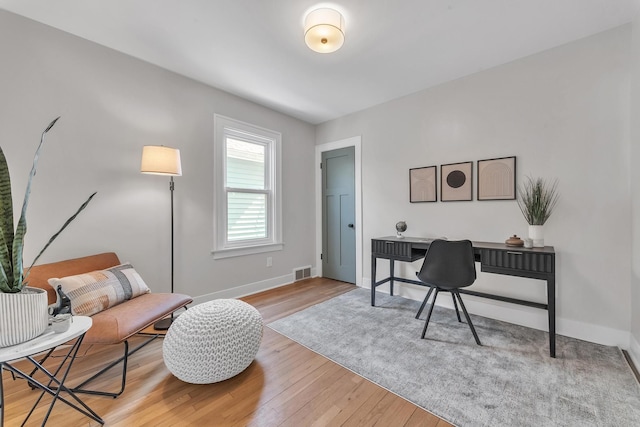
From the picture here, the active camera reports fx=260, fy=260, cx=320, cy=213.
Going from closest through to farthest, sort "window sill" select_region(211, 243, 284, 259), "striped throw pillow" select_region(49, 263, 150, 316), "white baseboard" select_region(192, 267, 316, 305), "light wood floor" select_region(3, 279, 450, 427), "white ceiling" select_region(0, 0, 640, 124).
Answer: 1. "light wood floor" select_region(3, 279, 450, 427)
2. "striped throw pillow" select_region(49, 263, 150, 316)
3. "white ceiling" select_region(0, 0, 640, 124)
4. "white baseboard" select_region(192, 267, 316, 305)
5. "window sill" select_region(211, 243, 284, 259)

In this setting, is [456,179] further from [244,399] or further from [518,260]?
[244,399]

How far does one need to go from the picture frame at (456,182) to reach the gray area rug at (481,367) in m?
1.29

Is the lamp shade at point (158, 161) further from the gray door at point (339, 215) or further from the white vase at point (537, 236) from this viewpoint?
the white vase at point (537, 236)

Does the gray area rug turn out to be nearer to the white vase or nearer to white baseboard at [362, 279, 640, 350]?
white baseboard at [362, 279, 640, 350]

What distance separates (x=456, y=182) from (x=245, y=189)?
8.57ft

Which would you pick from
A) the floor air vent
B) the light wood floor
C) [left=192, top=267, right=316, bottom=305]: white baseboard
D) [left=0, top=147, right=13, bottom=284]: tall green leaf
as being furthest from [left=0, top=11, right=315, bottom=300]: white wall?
[left=0, top=147, right=13, bottom=284]: tall green leaf

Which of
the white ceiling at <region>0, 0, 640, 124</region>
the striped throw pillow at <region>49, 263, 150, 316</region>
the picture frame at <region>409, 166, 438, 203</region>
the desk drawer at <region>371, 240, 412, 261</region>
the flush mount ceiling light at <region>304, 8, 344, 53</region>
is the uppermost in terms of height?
the white ceiling at <region>0, 0, 640, 124</region>

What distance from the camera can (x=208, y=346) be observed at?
1605mm

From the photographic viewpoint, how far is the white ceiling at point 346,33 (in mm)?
1890

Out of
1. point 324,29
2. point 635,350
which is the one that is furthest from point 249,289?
point 635,350

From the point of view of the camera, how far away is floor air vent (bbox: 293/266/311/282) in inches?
161

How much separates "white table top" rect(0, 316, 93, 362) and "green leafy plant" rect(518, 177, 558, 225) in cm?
328

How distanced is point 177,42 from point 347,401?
121 inches

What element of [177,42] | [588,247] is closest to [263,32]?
[177,42]
